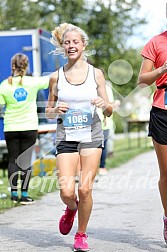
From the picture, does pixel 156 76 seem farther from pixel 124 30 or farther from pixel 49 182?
pixel 124 30

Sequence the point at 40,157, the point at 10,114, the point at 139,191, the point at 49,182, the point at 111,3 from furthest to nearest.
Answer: the point at 111,3
the point at 40,157
the point at 49,182
the point at 139,191
the point at 10,114

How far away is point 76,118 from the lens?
21.5ft

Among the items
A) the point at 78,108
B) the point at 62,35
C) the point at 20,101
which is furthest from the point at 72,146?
the point at 20,101

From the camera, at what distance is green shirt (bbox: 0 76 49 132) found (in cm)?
1014

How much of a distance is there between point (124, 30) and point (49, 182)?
679 inches

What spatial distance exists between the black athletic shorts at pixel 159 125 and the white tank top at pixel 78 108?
0.61 m

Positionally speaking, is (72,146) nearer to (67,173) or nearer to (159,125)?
(67,173)

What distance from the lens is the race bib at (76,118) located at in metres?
6.56

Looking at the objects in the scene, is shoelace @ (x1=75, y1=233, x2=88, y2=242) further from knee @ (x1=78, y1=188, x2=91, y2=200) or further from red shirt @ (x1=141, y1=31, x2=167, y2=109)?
red shirt @ (x1=141, y1=31, x2=167, y2=109)

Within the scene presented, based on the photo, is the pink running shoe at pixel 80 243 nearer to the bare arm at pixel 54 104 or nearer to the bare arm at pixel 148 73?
the bare arm at pixel 54 104

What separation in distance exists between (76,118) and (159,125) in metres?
0.77

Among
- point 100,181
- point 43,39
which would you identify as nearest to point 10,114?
point 100,181

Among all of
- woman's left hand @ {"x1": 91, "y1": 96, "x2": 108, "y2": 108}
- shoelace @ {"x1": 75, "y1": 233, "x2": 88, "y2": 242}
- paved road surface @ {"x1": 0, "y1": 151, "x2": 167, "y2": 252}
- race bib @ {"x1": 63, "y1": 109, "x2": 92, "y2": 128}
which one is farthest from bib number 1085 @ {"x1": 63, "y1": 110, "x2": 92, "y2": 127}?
paved road surface @ {"x1": 0, "y1": 151, "x2": 167, "y2": 252}

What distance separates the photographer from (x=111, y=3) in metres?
27.0
